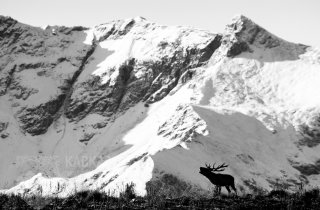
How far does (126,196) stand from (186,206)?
4511mm

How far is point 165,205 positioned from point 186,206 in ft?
2.22

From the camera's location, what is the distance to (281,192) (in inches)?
1071

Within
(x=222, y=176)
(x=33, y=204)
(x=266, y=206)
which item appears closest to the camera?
(x=266, y=206)

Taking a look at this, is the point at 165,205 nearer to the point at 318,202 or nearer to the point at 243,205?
the point at 243,205

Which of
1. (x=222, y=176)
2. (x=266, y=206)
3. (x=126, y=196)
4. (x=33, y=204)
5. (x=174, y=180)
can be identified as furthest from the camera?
(x=174, y=180)

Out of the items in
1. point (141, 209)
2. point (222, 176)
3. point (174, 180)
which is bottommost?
point (141, 209)

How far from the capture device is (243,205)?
21594 mm

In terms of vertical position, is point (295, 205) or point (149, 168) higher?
point (149, 168)

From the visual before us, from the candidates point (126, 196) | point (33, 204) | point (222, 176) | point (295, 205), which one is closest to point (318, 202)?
point (295, 205)

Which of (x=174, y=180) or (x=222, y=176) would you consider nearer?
(x=222, y=176)

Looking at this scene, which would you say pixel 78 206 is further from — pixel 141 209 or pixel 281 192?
pixel 281 192

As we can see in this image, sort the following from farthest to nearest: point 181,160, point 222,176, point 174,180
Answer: point 181,160 → point 174,180 → point 222,176

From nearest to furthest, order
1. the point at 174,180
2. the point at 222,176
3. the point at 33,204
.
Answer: the point at 33,204
the point at 222,176
the point at 174,180

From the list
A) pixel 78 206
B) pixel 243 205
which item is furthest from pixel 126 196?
pixel 243 205
